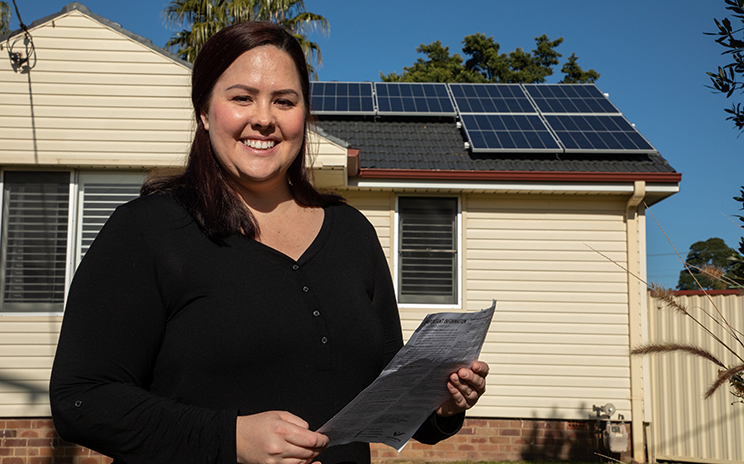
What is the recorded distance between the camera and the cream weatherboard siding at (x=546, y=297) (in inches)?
318

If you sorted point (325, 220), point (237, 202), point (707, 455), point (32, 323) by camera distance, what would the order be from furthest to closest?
point (707, 455) < point (32, 323) < point (325, 220) < point (237, 202)

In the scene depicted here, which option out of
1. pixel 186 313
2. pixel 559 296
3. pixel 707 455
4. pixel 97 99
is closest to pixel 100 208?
pixel 97 99

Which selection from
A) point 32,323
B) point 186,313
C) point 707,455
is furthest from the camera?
point 707,455

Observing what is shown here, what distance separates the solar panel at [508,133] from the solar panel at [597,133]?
22cm

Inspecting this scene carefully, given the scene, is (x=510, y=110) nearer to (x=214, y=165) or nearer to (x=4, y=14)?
(x=214, y=165)

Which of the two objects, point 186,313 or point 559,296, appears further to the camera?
point 559,296

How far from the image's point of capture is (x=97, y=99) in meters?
7.26

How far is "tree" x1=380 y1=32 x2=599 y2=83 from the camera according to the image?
1248 inches

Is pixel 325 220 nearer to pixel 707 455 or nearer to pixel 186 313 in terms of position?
pixel 186 313

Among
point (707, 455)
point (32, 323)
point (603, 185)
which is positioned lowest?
point (707, 455)

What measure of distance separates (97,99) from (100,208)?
125 cm

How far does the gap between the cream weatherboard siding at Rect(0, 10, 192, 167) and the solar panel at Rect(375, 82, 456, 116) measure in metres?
3.69

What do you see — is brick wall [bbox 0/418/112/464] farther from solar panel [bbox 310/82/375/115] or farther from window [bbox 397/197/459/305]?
solar panel [bbox 310/82/375/115]

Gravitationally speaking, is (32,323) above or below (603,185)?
below
